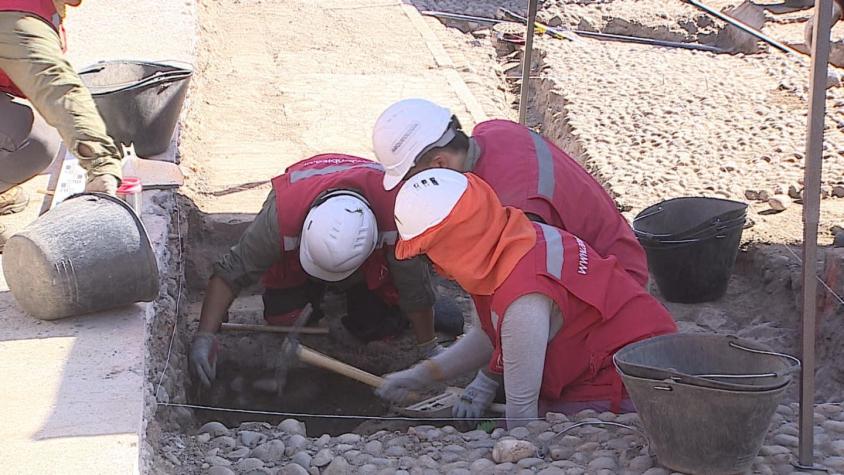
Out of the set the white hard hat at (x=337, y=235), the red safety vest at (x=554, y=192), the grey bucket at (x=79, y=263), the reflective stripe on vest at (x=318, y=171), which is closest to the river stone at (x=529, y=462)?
the red safety vest at (x=554, y=192)

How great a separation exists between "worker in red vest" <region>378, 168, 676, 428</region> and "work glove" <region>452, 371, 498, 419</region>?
15 cm

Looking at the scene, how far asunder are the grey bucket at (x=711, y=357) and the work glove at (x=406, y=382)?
1.19 meters

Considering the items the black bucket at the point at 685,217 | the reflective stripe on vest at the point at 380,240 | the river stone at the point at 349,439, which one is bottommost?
the river stone at the point at 349,439

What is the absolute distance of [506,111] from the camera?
8.55 metres

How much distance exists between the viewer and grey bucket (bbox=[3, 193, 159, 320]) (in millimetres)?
3678

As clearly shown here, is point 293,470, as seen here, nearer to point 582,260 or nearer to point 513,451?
point 513,451

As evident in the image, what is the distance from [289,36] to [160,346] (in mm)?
6259

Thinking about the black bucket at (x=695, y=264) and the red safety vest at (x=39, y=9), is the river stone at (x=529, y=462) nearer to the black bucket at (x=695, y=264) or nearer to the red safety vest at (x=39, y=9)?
the black bucket at (x=695, y=264)

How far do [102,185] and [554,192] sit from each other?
1.85 metres

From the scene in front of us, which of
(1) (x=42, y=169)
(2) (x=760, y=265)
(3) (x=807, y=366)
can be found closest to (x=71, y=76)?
(1) (x=42, y=169)

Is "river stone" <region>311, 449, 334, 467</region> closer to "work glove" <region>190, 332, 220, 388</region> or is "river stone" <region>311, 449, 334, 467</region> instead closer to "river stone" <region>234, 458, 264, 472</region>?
"river stone" <region>234, 458, 264, 472</region>

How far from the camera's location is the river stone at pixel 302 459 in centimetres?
352

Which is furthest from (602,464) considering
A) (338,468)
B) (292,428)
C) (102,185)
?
(102,185)

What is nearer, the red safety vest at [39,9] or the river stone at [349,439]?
the river stone at [349,439]
